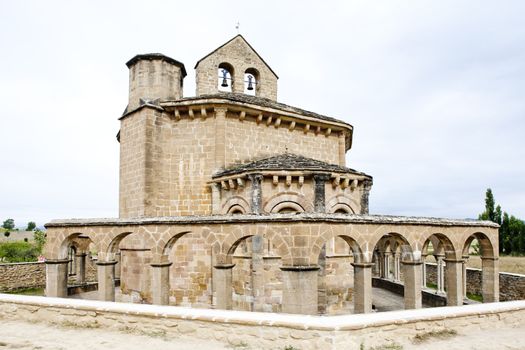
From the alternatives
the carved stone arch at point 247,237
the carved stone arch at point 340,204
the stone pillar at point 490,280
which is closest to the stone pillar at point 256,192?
the carved stone arch at point 340,204

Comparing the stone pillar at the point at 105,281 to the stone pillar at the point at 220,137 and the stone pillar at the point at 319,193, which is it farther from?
the stone pillar at the point at 319,193

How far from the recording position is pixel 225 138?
1319cm

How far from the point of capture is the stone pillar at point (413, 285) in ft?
30.3

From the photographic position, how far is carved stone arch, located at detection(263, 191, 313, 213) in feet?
36.9

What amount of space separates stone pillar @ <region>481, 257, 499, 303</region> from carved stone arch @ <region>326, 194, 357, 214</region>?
13.6ft

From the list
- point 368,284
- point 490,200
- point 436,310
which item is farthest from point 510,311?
point 490,200

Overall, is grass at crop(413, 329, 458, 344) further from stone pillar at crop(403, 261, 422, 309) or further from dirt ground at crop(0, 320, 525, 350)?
stone pillar at crop(403, 261, 422, 309)

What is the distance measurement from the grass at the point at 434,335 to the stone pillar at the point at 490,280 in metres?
5.48

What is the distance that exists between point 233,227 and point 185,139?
5771mm

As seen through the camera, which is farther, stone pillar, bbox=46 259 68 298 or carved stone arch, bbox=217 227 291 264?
stone pillar, bbox=46 259 68 298

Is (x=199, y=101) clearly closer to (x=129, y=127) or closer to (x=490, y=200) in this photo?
(x=129, y=127)

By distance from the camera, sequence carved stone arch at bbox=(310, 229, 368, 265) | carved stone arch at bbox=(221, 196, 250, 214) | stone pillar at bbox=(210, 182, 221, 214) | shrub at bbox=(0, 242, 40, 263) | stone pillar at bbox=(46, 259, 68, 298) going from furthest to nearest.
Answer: shrub at bbox=(0, 242, 40, 263) < stone pillar at bbox=(210, 182, 221, 214) < carved stone arch at bbox=(221, 196, 250, 214) < stone pillar at bbox=(46, 259, 68, 298) < carved stone arch at bbox=(310, 229, 368, 265)

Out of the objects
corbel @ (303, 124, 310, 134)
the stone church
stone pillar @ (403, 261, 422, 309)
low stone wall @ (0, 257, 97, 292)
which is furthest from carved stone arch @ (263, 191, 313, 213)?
low stone wall @ (0, 257, 97, 292)

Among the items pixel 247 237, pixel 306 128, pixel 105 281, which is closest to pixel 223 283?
pixel 247 237
